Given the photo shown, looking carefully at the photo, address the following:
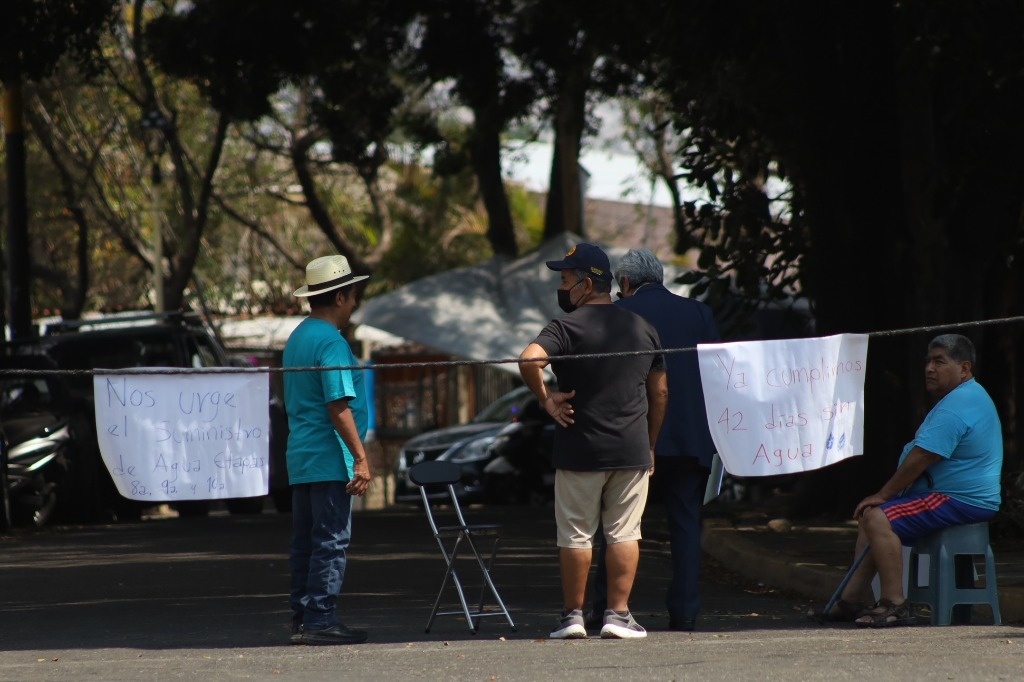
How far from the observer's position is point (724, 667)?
6422 millimetres

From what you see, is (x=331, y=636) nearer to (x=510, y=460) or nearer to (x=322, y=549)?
(x=322, y=549)

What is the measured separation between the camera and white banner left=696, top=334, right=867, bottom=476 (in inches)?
303

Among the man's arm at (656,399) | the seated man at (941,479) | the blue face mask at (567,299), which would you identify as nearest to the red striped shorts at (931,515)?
the seated man at (941,479)

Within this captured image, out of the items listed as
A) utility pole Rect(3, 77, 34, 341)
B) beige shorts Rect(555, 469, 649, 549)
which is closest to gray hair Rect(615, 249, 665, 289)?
beige shorts Rect(555, 469, 649, 549)

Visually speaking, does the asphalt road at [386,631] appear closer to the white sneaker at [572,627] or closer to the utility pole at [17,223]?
the white sneaker at [572,627]

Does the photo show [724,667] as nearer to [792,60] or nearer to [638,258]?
[638,258]

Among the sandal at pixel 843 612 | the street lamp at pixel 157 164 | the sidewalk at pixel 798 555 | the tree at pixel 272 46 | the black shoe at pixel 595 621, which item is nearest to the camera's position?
the black shoe at pixel 595 621

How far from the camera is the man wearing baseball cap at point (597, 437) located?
7.31 meters

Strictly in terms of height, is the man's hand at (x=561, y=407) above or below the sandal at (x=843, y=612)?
above

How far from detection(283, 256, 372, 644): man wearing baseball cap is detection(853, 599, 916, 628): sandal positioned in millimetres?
2431

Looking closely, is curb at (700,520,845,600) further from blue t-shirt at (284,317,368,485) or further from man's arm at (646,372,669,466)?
blue t-shirt at (284,317,368,485)

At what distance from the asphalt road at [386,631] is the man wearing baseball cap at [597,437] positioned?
0.27 metres

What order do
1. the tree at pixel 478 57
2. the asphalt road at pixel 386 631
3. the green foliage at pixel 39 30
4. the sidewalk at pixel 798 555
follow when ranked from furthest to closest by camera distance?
the tree at pixel 478 57 → the green foliage at pixel 39 30 → the sidewalk at pixel 798 555 → the asphalt road at pixel 386 631

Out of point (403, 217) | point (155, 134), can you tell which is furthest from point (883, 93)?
point (403, 217)
